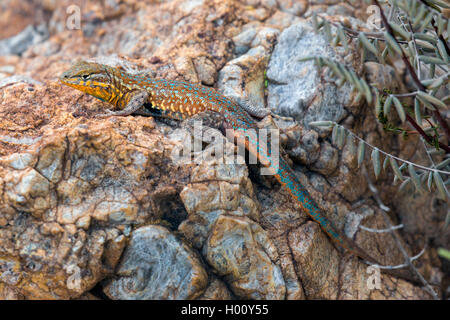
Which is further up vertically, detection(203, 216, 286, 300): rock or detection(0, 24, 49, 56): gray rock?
detection(0, 24, 49, 56): gray rock

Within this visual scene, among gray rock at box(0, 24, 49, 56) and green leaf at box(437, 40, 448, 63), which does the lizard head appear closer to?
green leaf at box(437, 40, 448, 63)

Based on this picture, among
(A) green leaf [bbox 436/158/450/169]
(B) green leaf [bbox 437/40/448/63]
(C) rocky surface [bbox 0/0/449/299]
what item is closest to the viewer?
(C) rocky surface [bbox 0/0/449/299]

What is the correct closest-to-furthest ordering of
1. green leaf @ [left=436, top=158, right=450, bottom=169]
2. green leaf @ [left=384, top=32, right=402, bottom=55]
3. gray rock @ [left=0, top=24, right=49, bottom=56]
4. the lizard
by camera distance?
1. green leaf @ [left=384, top=32, right=402, bottom=55]
2. green leaf @ [left=436, top=158, right=450, bottom=169]
3. the lizard
4. gray rock @ [left=0, top=24, right=49, bottom=56]

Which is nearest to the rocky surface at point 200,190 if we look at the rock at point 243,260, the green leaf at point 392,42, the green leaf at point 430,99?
the rock at point 243,260

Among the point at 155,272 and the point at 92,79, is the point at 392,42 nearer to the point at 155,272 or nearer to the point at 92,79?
the point at 155,272

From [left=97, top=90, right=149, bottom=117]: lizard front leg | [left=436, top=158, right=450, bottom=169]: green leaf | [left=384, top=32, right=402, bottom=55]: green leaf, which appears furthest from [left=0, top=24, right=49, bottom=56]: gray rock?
[left=436, top=158, right=450, bottom=169]: green leaf

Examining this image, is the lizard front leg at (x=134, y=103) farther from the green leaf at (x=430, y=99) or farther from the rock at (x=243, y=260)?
the green leaf at (x=430, y=99)

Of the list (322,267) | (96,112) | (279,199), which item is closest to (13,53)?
(96,112)
